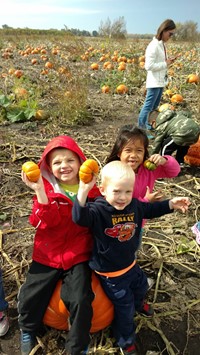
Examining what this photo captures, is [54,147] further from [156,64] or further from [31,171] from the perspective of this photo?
[156,64]

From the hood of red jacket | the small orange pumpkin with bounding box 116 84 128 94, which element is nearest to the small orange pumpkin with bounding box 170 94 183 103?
the small orange pumpkin with bounding box 116 84 128 94

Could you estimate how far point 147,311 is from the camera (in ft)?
8.00

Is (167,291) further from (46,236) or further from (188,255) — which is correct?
(46,236)

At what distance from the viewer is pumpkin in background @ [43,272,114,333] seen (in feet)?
7.05

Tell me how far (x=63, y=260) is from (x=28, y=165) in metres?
0.67

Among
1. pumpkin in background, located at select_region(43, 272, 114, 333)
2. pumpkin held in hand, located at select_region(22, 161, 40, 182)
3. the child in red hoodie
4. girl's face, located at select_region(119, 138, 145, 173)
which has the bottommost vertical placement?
pumpkin in background, located at select_region(43, 272, 114, 333)

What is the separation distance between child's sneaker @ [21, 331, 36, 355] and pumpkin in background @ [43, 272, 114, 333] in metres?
0.13

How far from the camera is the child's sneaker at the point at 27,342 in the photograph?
218 centimetres

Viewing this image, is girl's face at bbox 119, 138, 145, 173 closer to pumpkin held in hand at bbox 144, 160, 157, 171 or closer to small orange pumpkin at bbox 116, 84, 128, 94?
pumpkin held in hand at bbox 144, 160, 157, 171

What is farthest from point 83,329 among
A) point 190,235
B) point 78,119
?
point 78,119

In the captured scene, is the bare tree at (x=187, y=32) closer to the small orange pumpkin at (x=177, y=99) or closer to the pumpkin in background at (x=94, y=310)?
the small orange pumpkin at (x=177, y=99)

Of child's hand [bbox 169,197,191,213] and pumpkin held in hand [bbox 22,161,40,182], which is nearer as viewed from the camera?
pumpkin held in hand [bbox 22,161,40,182]

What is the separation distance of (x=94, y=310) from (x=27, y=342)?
0.49m

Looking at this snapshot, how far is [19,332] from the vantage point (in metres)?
2.35
